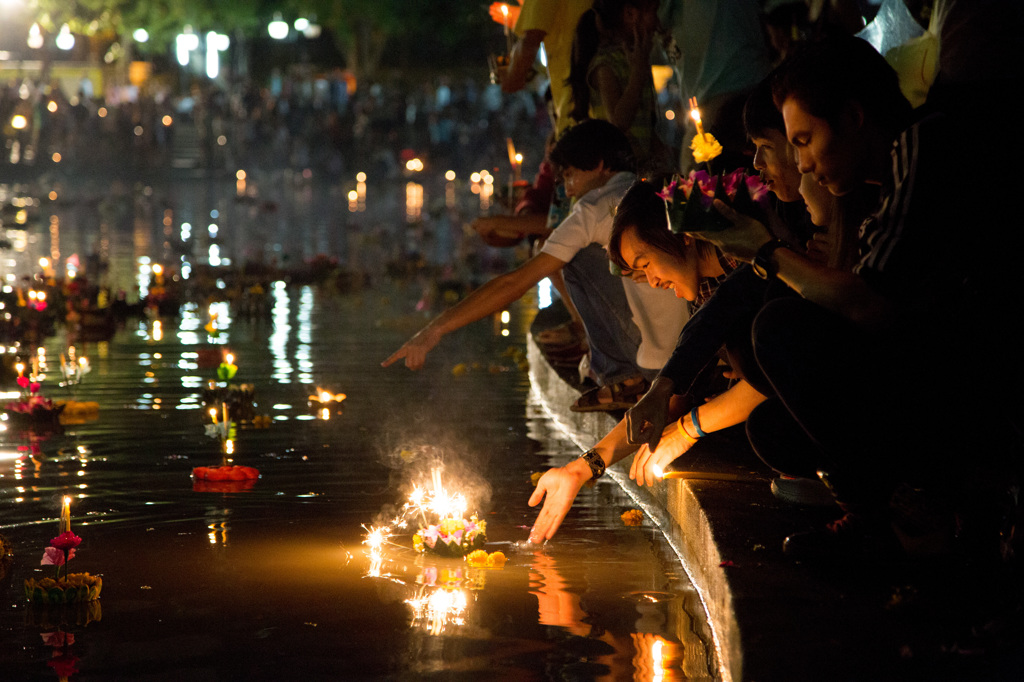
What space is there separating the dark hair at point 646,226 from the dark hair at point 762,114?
481 mm

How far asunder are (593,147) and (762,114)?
2.38 m

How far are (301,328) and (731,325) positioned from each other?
6.60 meters

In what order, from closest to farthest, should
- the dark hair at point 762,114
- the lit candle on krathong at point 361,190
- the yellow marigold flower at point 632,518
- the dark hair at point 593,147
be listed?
the dark hair at point 762,114, the yellow marigold flower at point 632,518, the dark hair at point 593,147, the lit candle on krathong at point 361,190

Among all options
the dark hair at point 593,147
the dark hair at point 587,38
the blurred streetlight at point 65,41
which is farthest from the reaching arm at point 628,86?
the blurred streetlight at point 65,41

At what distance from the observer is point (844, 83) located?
11.6 ft

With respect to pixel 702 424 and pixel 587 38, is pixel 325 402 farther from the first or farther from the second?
pixel 702 424

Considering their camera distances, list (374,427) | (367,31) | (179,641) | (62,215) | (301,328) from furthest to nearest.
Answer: (367,31)
(62,215)
(301,328)
(374,427)
(179,641)

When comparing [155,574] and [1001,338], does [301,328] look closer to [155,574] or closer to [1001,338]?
[155,574]

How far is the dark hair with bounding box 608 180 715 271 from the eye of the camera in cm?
455

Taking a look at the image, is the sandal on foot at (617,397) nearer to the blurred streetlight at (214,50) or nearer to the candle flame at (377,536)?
the candle flame at (377,536)

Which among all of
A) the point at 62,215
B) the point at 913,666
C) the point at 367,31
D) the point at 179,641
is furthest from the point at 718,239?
the point at 367,31

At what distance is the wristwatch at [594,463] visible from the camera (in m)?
4.44

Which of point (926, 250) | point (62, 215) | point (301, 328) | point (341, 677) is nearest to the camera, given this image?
point (926, 250)

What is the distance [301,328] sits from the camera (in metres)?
10.3
